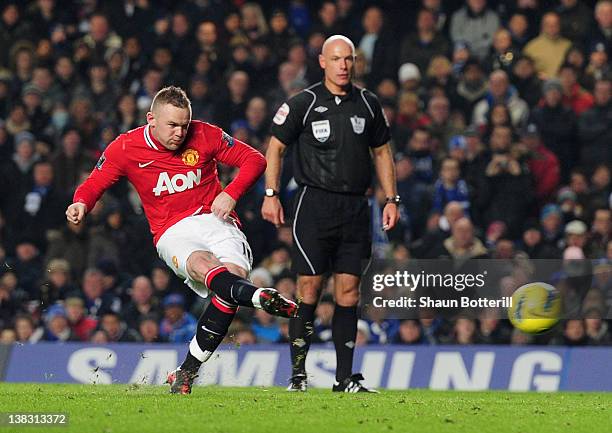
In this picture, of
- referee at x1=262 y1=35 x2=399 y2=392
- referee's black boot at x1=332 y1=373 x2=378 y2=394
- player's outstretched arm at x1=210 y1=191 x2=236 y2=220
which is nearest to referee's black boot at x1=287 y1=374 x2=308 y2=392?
referee at x1=262 y1=35 x2=399 y2=392

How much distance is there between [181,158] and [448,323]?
539 centimetres

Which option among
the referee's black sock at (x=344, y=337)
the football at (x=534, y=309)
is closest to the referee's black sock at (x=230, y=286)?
the referee's black sock at (x=344, y=337)

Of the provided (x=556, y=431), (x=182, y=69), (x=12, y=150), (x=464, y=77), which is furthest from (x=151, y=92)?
(x=556, y=431)

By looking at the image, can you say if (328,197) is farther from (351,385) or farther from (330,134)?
(351,385)

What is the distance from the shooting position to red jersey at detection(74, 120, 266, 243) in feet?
31.1

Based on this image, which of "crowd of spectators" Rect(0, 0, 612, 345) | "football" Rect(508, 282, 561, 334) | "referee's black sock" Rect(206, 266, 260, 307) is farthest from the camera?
"crowd of spectators" Rect(0, 0, 612, 345)

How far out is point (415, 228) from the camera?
16.0m

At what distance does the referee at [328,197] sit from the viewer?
10.1 meters

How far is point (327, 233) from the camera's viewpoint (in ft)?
33.3

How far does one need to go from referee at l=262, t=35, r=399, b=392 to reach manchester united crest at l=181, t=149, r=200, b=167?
2.63 ft

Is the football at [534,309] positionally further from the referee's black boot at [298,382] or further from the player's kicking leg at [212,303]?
the player's kicking leg at [212,303]

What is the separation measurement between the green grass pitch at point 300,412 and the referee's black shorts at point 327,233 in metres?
0.97

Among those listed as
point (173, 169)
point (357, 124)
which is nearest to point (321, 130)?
point (357, 124)

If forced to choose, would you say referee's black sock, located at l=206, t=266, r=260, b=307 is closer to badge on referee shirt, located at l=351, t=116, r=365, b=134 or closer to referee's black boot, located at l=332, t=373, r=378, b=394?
referee's black boot, located at l=332, t=373, r=378, b=394
